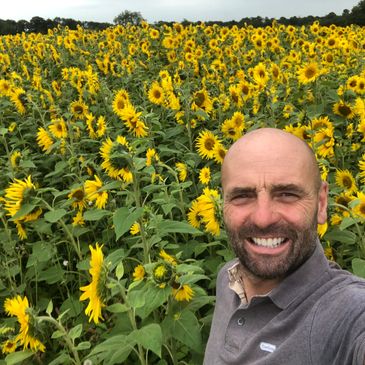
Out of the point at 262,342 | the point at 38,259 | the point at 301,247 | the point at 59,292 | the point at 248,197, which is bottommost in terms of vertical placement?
the point at 59,292

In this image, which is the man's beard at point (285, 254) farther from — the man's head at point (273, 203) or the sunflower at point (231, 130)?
the sunflower at point (231, 130)

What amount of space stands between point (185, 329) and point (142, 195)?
1.73 meters

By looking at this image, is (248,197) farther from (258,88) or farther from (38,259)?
(258,88)

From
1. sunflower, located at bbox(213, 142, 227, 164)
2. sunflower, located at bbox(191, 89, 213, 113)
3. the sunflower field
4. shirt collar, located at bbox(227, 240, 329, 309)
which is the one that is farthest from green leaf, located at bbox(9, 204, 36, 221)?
sunflower, located at bbox(191, 89, 213, 113)

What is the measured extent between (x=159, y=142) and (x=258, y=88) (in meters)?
1.05

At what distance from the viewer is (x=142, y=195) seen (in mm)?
3439

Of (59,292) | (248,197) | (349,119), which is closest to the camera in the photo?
(248,197)

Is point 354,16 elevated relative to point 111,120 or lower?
elevated

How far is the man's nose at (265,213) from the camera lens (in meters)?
1.41

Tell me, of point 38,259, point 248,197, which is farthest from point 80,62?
point 248,197

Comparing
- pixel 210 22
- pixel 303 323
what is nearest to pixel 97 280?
pixel 303 323

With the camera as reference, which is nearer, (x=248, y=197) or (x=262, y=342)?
(x=262, y=342)

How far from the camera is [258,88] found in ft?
15.6

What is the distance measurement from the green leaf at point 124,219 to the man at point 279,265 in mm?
439
